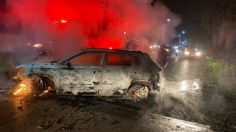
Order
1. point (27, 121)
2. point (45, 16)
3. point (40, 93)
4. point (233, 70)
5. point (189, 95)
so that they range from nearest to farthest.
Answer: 1. point (27, 121)
2. point (40, 93)
3. point (189, 95)
4. point (233, 70)
5. point (45, 16)

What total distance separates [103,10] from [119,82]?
1205 centimetres

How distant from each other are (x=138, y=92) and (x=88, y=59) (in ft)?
6.57

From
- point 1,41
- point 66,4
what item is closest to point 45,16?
point 66,4

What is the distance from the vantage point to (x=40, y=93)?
25.5 ft

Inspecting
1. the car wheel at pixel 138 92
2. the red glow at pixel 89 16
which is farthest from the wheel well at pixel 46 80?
the red glow at pixel 89 16

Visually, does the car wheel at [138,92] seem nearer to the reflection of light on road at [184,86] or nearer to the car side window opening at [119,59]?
the car side window opening at [119,59]

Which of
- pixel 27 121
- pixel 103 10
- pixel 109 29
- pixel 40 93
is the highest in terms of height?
pixel 103 10

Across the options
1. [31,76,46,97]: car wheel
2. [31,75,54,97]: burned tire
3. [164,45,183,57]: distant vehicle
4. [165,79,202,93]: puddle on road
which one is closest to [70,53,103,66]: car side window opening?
[31,75,54,97]: burned tire

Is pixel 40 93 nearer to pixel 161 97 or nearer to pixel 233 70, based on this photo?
pixel 161 97

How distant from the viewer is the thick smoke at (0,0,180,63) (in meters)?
16.2

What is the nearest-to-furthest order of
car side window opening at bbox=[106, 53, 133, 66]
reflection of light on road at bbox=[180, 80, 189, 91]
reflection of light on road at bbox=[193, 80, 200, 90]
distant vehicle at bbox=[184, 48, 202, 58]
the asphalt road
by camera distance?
the asphalt road → car side window opening at bbox=[106, 53, 133, 66] → reflection of light on road at bbox=[180, 80, 189, 91] → reflection of light on road at bbox=[193, 80, 200, 90] → distant vehicle at bbox=[184, 48, 202, 58]

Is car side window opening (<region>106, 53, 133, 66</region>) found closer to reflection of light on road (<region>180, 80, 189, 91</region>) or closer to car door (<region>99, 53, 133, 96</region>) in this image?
car door (<region>99, 53, 133, 96</region>)

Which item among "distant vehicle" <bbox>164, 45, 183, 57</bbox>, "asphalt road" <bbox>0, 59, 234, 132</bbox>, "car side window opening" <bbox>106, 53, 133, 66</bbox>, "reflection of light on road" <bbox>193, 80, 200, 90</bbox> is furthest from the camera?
"distant vehicle" <bbox>164, 45, 183, 57</bbox>

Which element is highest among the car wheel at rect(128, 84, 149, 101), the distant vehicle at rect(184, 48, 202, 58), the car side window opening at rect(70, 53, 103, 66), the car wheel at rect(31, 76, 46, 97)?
the distant vehicle at rect(184, 48, 202, 58)
